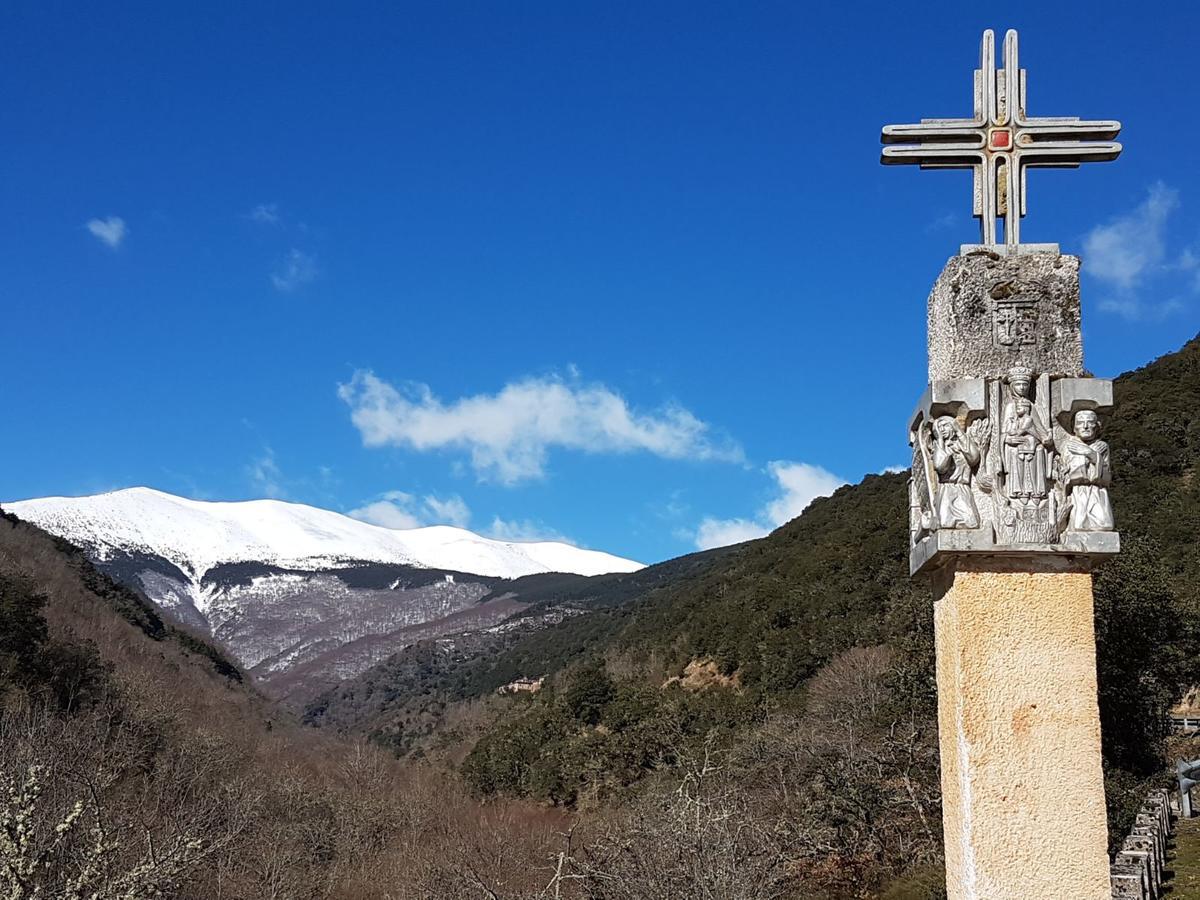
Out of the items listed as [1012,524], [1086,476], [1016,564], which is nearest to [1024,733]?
[1016,564]

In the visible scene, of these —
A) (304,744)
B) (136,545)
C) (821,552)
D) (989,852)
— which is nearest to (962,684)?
(989,852)

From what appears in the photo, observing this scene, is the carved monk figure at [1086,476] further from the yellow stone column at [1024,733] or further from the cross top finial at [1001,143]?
the cross top finial at [1001,143]

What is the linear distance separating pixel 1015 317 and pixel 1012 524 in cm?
83

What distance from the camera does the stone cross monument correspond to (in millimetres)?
3928

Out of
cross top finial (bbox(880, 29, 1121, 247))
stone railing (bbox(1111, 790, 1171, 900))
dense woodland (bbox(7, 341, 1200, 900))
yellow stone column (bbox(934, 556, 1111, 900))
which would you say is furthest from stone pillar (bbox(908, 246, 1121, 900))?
dense woodland (bbox(7, 341, 1200, 900))

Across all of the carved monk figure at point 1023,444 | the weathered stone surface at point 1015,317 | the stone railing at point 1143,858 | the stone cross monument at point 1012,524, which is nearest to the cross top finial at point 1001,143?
the stone cross monument at point 1012,524

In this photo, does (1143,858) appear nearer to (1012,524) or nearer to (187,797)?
(1012,524)

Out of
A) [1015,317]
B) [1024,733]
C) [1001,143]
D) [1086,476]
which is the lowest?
[1024,733]

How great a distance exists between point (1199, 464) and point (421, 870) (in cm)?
2191

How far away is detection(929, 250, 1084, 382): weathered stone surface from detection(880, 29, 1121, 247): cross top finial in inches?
8.3

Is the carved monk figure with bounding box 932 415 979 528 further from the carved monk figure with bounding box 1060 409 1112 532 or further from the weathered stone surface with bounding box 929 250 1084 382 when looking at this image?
the carved monk figure with bounding box 1060 409 1112 532

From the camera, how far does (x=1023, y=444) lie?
4113mm

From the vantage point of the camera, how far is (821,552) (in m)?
35.8

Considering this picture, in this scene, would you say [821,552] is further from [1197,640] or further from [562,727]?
[1197,640]
